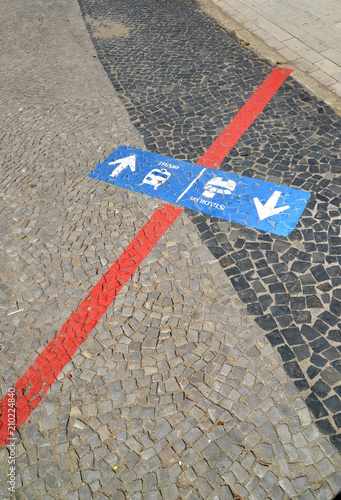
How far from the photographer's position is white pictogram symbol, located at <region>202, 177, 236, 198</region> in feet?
19.8

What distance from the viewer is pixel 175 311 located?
4.71 metres

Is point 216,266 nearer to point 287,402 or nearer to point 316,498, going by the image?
point 287,402

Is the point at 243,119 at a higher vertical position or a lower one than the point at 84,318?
higher

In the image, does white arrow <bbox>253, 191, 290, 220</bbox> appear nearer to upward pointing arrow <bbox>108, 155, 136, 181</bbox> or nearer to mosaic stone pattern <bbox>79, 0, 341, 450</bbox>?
mosaic stone pattern <bbox>79, 0, 341, 450</bbox>

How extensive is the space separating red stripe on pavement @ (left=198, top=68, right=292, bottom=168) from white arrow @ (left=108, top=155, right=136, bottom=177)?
42.7 inches

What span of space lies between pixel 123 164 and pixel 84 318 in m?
2.98

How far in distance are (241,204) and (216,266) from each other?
1184mm

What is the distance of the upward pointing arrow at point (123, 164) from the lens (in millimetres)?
6665

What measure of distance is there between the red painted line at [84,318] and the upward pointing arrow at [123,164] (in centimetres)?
109

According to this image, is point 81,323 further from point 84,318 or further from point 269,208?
point 269,208

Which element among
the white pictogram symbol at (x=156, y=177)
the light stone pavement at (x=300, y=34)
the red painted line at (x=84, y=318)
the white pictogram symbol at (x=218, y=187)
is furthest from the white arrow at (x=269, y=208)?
the light stone pavement at (x=300, y=34)

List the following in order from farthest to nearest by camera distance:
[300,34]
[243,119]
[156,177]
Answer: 1. [300,34]
2. [243,119]
3. [156,177]

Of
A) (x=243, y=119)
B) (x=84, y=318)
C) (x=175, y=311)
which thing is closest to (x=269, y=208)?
(x=175, y=311)

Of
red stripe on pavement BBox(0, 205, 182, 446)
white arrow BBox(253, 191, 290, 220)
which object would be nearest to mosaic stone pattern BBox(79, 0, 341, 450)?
white arrow BBox(253, 191, 290, 220)
